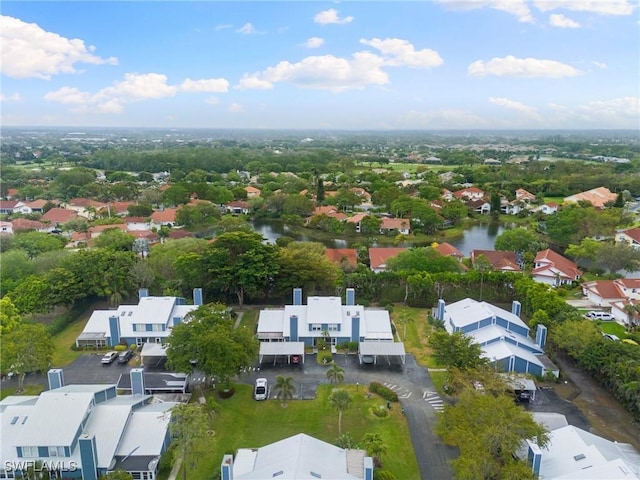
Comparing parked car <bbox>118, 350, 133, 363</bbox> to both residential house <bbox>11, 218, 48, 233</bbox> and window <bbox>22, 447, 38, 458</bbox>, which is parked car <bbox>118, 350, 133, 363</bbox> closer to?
window <bbox>22, 447, 38, 458</bbox>

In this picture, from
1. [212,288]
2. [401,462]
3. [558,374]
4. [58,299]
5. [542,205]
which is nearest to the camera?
[401,462]

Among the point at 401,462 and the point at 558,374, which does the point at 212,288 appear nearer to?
the point at 401,462

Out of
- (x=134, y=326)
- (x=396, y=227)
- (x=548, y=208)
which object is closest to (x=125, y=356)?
(x=134, y=326)

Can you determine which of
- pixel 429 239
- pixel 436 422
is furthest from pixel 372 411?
pixel 429 239

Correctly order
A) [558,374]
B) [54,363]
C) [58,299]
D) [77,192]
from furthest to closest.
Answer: [77,192]
[58,299]
[54,363]
[558,374]

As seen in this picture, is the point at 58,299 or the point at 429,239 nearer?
the point at 58,299

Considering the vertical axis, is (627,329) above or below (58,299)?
below
